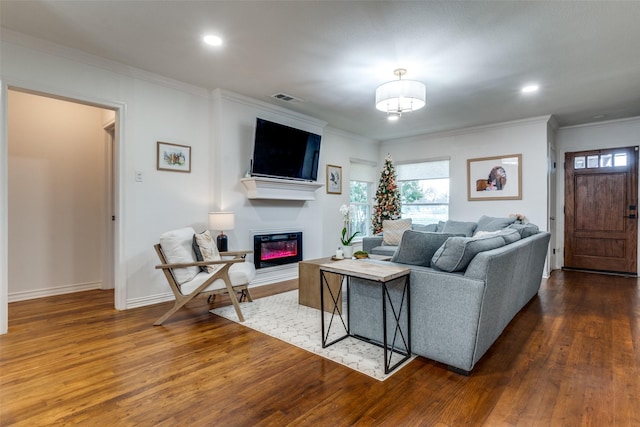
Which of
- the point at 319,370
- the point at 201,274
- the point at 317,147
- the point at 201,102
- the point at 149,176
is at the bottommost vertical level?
the point at 319,370

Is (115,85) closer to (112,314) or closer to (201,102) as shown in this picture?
(201,102)

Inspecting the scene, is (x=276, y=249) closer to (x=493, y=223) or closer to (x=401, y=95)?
(x=401, y=95)

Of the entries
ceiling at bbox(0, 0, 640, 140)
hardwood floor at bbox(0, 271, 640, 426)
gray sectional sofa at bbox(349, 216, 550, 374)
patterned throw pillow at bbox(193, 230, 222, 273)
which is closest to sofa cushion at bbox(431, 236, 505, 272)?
gray sectional sofa at bbox(349, 216, 550, 374)

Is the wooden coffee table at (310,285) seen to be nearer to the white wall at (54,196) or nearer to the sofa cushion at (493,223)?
the sofa cushion at (493,223)

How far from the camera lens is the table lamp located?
160 inches

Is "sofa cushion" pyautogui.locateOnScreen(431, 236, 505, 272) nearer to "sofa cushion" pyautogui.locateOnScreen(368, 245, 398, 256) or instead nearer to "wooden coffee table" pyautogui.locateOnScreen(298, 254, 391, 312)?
"wooden coffee table" pyautogui.locateOnScreen(298, 254, 391, 312)

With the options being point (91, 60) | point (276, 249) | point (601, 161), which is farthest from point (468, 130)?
point (91, 60)

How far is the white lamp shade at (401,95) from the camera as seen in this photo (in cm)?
320

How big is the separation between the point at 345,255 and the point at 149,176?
2418mm

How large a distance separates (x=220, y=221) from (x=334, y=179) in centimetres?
271

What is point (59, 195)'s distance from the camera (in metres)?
4.23

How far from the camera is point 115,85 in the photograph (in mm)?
3510

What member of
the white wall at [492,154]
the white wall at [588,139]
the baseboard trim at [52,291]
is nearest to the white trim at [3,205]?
the baseboard trim at [52,291]

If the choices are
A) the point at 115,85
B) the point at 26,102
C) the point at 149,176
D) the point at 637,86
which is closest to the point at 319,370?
the point at 149,176
